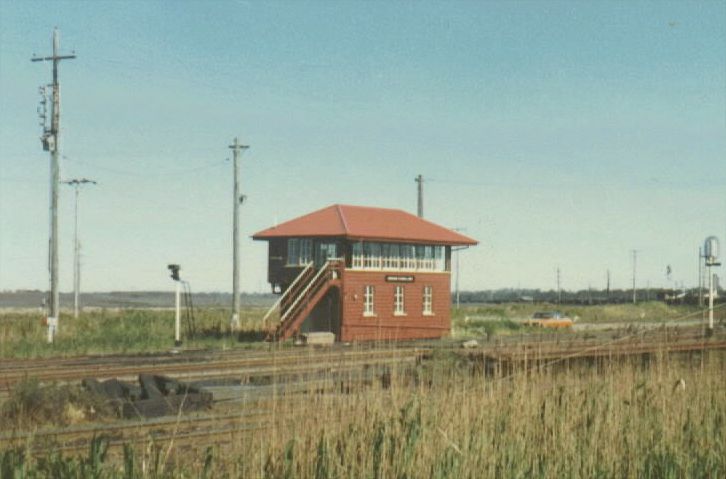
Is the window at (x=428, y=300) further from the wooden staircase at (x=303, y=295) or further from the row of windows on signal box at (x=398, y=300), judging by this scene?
the wooden staircase at (x=303, y=295)

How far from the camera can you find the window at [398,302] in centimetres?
3578

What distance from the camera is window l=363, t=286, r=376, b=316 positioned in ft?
114

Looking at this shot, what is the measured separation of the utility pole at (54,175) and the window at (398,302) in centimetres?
1375

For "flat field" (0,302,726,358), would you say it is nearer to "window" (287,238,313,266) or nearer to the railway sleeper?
"window" (287,238,313,266)

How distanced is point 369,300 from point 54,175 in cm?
1346

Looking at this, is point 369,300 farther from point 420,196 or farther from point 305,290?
point 420,196

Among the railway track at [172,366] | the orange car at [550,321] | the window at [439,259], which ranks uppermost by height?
the window at [439,259]

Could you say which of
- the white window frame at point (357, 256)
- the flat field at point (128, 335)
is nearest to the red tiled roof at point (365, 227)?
the white window frame at point (357, 256)

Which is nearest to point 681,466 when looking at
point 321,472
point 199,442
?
point 321,472

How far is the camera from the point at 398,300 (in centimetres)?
3600

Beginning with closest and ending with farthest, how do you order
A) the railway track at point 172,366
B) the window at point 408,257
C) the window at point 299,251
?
1. the railway track at point 172,366
2. the window at point 299,251
3. the window at point 408,257

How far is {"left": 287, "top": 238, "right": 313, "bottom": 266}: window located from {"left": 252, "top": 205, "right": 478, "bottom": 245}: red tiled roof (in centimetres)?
44

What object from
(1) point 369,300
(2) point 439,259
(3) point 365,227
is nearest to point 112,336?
(1) point 369,300

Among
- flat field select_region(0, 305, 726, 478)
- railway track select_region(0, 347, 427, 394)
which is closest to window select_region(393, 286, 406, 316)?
railway track select_region(0, 347, 427, 394)
